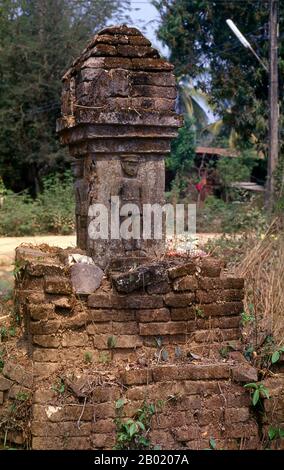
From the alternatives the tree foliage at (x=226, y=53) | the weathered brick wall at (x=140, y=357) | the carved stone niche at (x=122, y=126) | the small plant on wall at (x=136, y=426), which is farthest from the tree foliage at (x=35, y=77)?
the small plant on wall at (x=136, y=426)

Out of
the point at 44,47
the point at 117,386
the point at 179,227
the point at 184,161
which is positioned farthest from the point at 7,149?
the point at 117,386

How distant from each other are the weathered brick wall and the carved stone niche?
46 centimetres

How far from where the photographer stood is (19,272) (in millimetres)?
4176

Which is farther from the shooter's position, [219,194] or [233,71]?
[219,194]

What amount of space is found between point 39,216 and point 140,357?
878 centimetres

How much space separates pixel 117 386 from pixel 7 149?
13803 millimetres

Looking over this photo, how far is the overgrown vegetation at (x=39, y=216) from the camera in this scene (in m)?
11.5

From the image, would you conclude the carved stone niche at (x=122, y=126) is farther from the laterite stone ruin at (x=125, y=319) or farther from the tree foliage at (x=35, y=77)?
the tree foliage at (x=35, y=77)

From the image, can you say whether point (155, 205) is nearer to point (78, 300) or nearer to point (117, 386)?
point (78, 300)

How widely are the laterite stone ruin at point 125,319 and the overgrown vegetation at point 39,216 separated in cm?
771

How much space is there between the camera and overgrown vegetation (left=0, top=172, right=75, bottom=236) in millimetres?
11508

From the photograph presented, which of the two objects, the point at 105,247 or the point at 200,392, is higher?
the point at 105,247

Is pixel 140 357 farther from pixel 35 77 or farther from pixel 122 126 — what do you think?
pixel 35 77

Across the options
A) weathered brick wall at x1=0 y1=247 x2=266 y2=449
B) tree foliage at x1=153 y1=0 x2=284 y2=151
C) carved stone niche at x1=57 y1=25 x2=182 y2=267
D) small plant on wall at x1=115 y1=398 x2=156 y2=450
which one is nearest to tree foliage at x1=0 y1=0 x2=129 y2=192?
tree foliage at x1=153 y1=0 x2=284 y2=151
